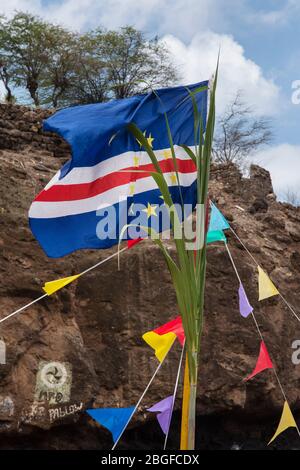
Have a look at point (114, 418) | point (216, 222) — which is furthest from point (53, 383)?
point (216, 222)

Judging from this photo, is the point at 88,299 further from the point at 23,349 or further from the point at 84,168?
the point at 84,168

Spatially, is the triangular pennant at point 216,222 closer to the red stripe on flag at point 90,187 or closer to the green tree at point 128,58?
the red stripe on flag at point 90,187

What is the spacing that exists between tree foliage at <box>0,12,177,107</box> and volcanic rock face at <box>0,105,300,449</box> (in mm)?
12793

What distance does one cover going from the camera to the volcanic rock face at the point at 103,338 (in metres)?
6.41

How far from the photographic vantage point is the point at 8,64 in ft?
70.5

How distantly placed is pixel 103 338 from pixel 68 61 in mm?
15906

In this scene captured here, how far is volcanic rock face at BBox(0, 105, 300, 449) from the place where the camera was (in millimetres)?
6414

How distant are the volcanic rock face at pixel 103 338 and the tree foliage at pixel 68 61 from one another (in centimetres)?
1279

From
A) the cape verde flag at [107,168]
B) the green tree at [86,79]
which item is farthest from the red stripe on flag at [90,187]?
the green tree at [86,79]

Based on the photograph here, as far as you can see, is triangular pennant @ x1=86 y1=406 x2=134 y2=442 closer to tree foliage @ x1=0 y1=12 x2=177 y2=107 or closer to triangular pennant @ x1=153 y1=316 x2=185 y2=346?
triangular pennant @ x1=153 y1=316 x2=185 y2=346

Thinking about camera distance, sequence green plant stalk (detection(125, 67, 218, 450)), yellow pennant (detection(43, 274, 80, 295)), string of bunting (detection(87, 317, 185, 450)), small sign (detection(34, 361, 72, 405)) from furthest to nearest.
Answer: small sign (detection(34, 361, 72, 405)) < yellow pennant (detection(43, 274, 80, 295)) < string of bunting (detection(87, 317, 185, 450)) < green plant stalk (detection(125, 67, 218, 450))

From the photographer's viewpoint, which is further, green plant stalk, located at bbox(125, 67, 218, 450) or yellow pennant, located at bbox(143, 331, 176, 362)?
yellow pennant, located at bbox(143, 331, 176, 362)

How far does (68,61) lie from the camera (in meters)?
21.2
